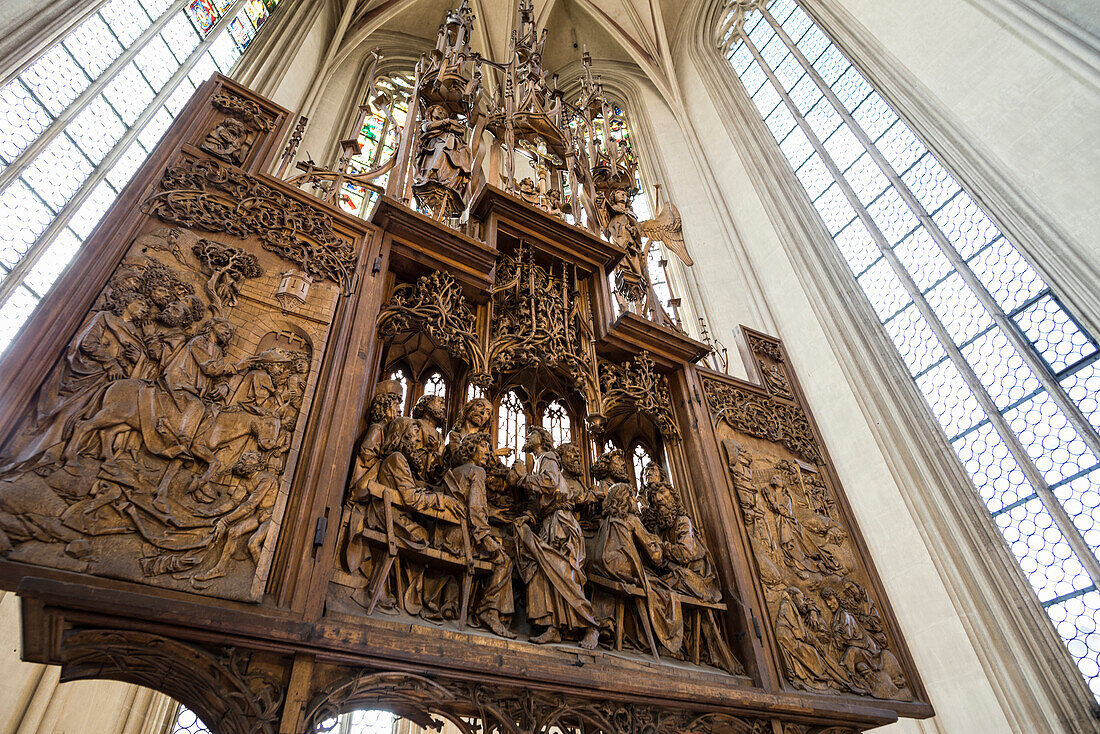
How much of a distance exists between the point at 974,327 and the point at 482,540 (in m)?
5.72

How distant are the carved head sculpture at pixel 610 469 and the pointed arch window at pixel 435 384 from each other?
115cm

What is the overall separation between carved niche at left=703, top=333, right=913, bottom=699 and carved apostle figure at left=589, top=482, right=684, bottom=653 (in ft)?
2.49

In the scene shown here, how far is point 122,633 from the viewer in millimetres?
2035

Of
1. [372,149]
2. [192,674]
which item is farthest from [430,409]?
[372,149]

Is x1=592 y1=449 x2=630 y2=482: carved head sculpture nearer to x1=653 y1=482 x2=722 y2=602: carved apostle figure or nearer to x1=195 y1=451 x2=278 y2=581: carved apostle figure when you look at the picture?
x1=653 y1=482 x2=722 y2=602: carved apostle figure

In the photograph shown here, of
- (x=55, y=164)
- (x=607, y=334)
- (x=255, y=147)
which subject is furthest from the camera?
(x=55, y=164)

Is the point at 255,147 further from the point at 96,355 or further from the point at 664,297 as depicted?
the point at 664,297

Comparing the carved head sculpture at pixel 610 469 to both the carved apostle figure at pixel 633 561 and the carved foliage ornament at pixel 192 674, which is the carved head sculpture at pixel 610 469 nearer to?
the carved apostle figure at pixel 633 561

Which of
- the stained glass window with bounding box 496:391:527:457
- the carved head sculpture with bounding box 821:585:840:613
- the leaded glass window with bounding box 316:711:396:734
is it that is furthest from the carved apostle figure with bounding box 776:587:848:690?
the leaded glass window with bounding box 316:711:396:734

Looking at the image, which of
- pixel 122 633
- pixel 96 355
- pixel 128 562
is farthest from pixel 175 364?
pixel 122 633

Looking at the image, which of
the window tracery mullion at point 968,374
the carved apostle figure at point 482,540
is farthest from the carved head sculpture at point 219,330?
the window tracery mullion at point 968,374

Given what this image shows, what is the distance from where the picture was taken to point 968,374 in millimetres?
6066

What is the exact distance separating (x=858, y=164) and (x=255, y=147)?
7.52 meters

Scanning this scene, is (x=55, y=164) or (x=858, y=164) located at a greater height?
(x=858, y=164)
